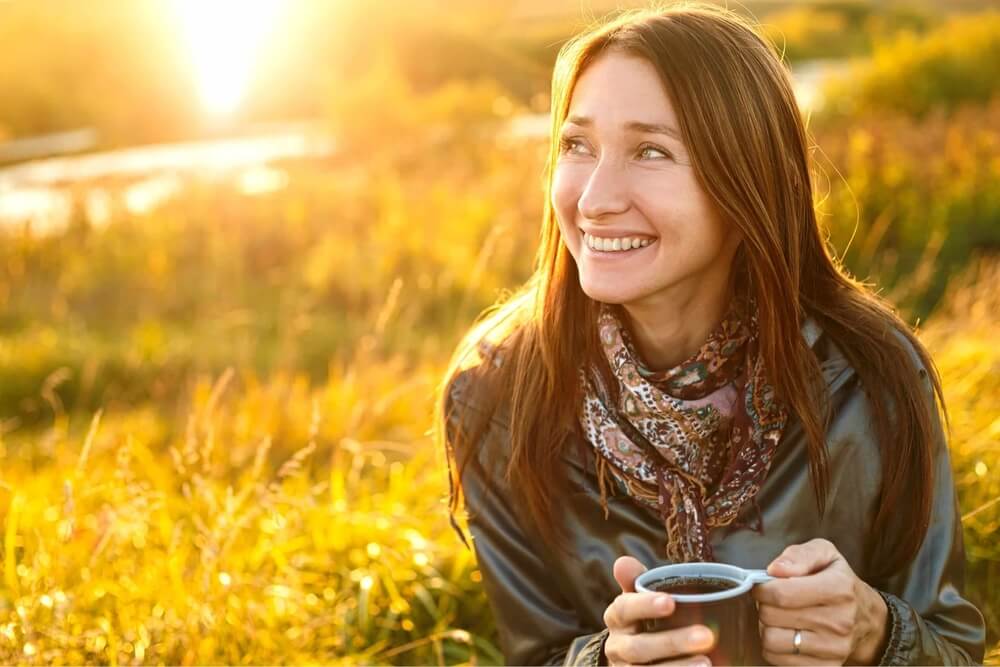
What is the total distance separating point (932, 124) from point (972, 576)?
306 inches

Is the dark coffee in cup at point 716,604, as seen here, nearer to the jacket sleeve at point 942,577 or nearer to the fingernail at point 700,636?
the fingernail at point 700,636

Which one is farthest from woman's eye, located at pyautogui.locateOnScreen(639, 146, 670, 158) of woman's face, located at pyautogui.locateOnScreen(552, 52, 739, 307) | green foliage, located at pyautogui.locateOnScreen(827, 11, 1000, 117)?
green foliage, located at pyautogui.locateOnScreen(827, 11, 1000, 117)

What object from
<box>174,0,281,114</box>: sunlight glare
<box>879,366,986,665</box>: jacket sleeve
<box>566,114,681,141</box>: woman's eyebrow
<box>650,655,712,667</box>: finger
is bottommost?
<box>879,366,986,665</box>: jacket sleeve

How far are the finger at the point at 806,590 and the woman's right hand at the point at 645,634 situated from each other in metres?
0.14

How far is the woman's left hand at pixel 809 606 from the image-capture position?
1.68 meters

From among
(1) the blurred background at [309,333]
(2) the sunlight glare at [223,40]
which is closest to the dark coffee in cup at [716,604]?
(1) the blurred background at [309,333]

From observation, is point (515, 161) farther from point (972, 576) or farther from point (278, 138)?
point (278, 138)

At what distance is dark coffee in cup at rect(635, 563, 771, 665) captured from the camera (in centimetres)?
153

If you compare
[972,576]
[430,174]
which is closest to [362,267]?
[430,174]

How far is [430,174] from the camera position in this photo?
10914 mm

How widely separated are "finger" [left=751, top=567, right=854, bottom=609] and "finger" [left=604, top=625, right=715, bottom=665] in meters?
0.13

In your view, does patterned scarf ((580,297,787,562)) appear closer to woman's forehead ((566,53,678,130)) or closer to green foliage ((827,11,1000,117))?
woman's forehead ((566,53,678,130))

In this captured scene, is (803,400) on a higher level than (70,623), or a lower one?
higher

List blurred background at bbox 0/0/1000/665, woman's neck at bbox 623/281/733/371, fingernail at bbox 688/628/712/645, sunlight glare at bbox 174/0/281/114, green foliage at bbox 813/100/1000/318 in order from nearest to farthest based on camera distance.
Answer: fingernail at bbox 688/628/712/645 < woman's neck at bbox 623/281/733/371 < blurred background at bbox 0/0/1000/665 < green foliage at bbox 813/100/1000/318 < sunlight glare at bbox 174/0/281/114
